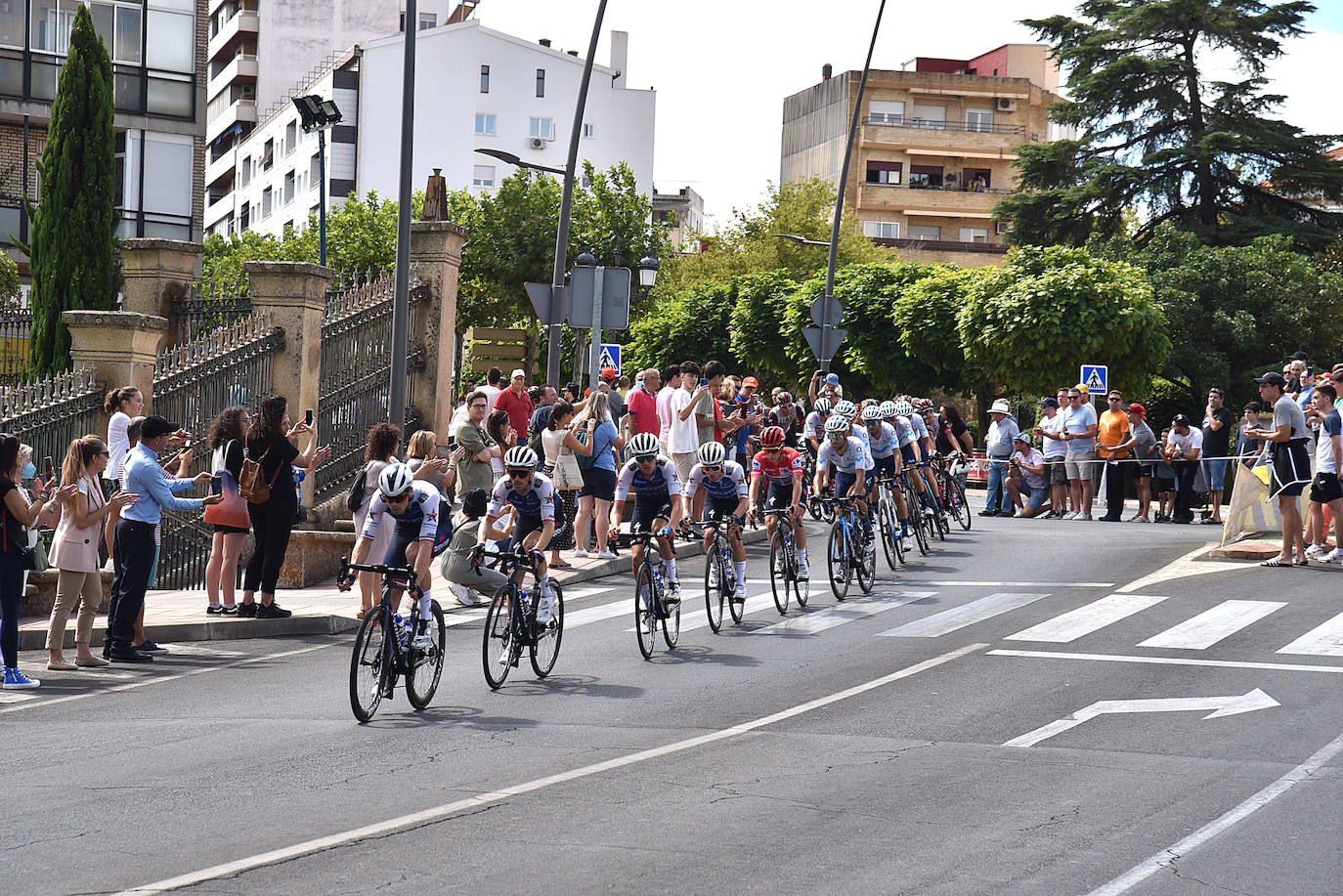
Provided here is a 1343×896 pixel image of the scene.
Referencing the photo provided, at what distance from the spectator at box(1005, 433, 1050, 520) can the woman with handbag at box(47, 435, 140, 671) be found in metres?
15.9

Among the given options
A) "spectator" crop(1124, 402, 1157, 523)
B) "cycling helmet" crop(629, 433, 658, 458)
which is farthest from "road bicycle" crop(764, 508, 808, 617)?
"spectator" crop(1124, 402, 1157, 523)

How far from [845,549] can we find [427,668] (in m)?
6.40

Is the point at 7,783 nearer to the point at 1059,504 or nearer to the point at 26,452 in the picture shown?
the point at 26,452

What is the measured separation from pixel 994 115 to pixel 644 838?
84.6 meters

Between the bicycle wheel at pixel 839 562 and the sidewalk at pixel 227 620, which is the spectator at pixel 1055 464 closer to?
the bicycle wheel at pixel 839 562

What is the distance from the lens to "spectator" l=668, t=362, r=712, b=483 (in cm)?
1859

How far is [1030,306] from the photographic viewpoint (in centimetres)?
3900

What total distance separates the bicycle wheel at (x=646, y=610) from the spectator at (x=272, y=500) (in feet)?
9.72

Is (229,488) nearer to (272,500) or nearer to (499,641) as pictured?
(272,500)

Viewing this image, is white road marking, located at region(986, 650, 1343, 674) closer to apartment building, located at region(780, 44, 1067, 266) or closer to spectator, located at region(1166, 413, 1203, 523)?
spectator, located at region(1166, 413, 1203, 523)

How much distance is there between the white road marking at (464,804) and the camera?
630cm

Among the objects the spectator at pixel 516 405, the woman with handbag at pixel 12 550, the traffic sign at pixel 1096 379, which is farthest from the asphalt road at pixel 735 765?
the traffic sign at pixel 1096 379

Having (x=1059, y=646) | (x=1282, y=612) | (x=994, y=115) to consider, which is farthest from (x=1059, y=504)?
(x=994, y=115)

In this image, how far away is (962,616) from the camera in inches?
575
